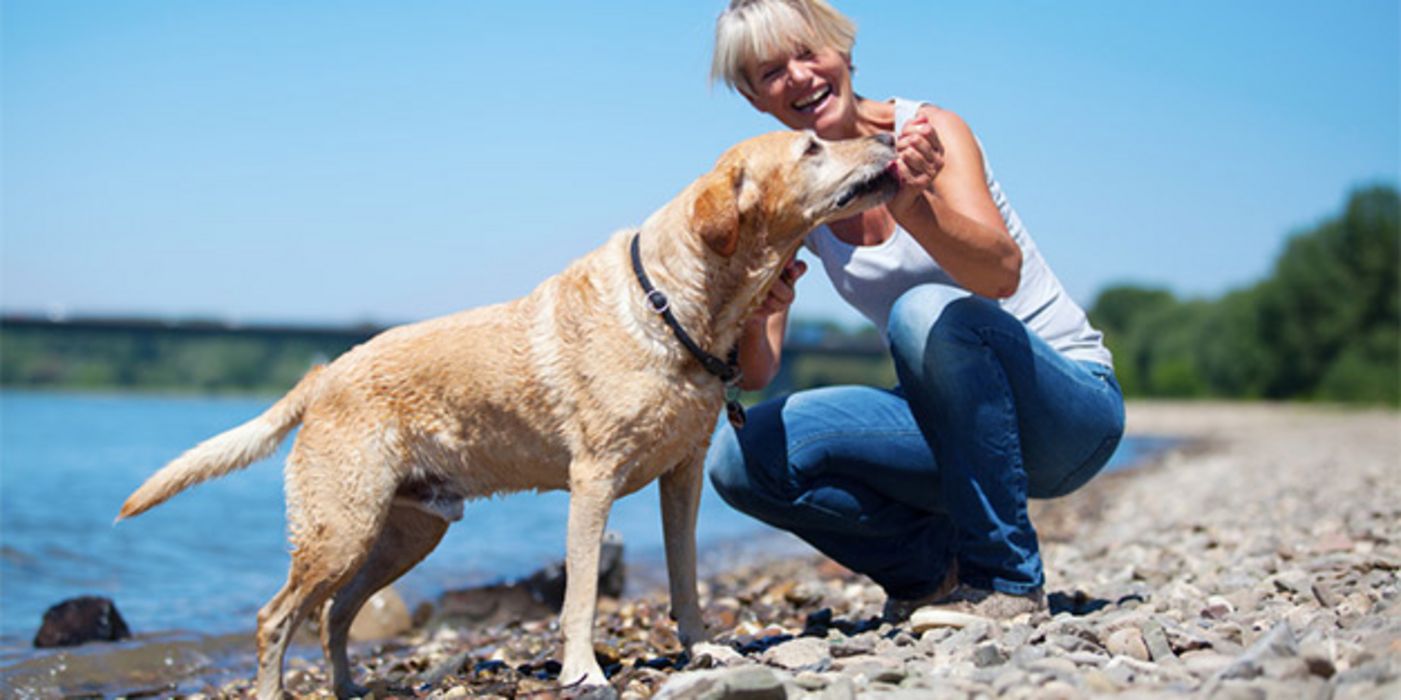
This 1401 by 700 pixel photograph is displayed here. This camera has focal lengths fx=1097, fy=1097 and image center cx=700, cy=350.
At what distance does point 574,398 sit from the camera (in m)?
4.15

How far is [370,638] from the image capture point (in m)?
7.10

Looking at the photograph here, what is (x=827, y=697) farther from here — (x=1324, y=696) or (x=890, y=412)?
(x=890, y=412)

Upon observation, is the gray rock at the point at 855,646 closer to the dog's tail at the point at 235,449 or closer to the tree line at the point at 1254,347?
the dog's tail at the point at 235,449

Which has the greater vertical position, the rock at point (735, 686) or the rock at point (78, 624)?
the rock at point (78, 624)

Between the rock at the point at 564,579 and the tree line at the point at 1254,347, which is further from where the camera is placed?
the tree line at the point at 1254,347

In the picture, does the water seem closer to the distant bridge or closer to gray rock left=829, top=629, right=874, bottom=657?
gray rock left=829, top=629, right=874, bottom=657

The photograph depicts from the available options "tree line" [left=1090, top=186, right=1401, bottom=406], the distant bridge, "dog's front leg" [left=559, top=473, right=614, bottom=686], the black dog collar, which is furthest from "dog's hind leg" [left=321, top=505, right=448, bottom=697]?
"tree line" [left=1090, top=186, right=1401, bottom=406]

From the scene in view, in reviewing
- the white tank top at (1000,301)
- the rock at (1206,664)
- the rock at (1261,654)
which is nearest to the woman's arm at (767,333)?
the white tank top at (1000,301)

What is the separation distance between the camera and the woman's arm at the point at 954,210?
4.08 metres

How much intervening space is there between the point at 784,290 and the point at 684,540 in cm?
110

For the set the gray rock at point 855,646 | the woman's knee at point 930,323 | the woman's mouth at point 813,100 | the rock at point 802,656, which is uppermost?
the woman's mouth at point 813,100

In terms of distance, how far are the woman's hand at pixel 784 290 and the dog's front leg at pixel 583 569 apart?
94 centimetres

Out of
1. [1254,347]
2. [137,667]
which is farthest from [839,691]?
[1254,347]

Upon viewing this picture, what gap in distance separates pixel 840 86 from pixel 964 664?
250 centimetres
